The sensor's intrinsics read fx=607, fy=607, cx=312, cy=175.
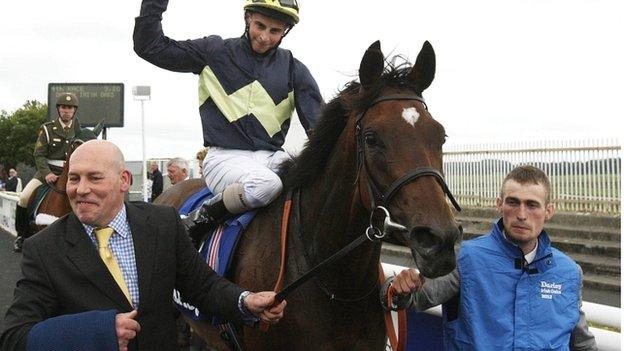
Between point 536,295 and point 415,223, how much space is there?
613 mm

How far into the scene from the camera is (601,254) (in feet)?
34.5

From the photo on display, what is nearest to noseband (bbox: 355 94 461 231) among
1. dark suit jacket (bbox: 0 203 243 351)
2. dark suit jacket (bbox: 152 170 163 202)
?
dark suit jacket (bbox: 0 203 243 351)

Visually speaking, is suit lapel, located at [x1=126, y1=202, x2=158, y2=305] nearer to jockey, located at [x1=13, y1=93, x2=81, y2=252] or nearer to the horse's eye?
the horse's eye

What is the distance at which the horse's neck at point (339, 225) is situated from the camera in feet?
9.18

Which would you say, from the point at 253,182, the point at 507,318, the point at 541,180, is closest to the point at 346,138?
the point at 253,182

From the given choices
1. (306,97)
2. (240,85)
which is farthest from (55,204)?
(306,97)

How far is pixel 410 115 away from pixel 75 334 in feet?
4.88

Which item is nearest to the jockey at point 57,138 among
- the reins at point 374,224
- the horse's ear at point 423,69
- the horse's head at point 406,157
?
the reins at point 374,224

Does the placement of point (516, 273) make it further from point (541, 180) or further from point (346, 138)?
point (346, 138)

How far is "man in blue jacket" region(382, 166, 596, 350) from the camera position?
237 centimetres

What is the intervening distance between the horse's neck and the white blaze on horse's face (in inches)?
16.3

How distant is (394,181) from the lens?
2.37 metres

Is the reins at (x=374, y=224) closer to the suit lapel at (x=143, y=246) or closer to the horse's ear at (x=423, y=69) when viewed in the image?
the horse's ear at (x=423, y=69)

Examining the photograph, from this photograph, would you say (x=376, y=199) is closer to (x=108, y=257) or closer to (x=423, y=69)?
(x=423, y=69)
